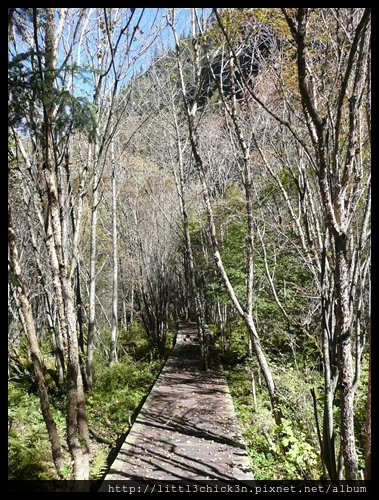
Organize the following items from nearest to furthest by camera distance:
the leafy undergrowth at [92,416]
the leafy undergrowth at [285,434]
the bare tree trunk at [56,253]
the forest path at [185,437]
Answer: the leafy undergrowth at [92,416], the bare tree trunk at [56,253], the forest path at [185,437], the leafy undergrowth at [285,434]

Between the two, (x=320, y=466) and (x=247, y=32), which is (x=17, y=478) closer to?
(x=320, y=466)

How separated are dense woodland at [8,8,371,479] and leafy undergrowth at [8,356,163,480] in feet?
0.12

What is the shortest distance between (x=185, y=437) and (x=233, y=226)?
257 inches

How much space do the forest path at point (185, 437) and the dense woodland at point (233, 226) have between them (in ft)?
1.24

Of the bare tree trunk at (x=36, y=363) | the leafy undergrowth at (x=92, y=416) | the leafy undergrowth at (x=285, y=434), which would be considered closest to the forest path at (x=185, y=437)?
the leafy undergrowth at (x=285, y=434)

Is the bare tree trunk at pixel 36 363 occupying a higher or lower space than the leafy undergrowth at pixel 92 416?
higher

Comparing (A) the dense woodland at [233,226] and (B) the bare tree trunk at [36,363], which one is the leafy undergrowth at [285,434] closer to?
(A) the dense woodland at [233,226]

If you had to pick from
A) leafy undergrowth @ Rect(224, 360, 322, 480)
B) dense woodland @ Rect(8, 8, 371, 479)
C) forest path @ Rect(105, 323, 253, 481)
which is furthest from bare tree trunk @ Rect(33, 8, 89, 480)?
leafy undergrowth @ Rect(224, 360, 322, 480)

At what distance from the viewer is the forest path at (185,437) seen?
4.73 metres

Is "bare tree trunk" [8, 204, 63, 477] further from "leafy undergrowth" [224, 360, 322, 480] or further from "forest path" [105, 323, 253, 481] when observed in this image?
"leafy undergrowth" [224, 360, 322, 480]

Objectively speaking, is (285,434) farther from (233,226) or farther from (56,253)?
(233,226)

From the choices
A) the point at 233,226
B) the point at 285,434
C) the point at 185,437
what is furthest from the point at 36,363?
the point at 233,226

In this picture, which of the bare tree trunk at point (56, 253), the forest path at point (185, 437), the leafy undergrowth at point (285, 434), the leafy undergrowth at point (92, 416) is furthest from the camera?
the leafy undergrowth at point (285, 434)
